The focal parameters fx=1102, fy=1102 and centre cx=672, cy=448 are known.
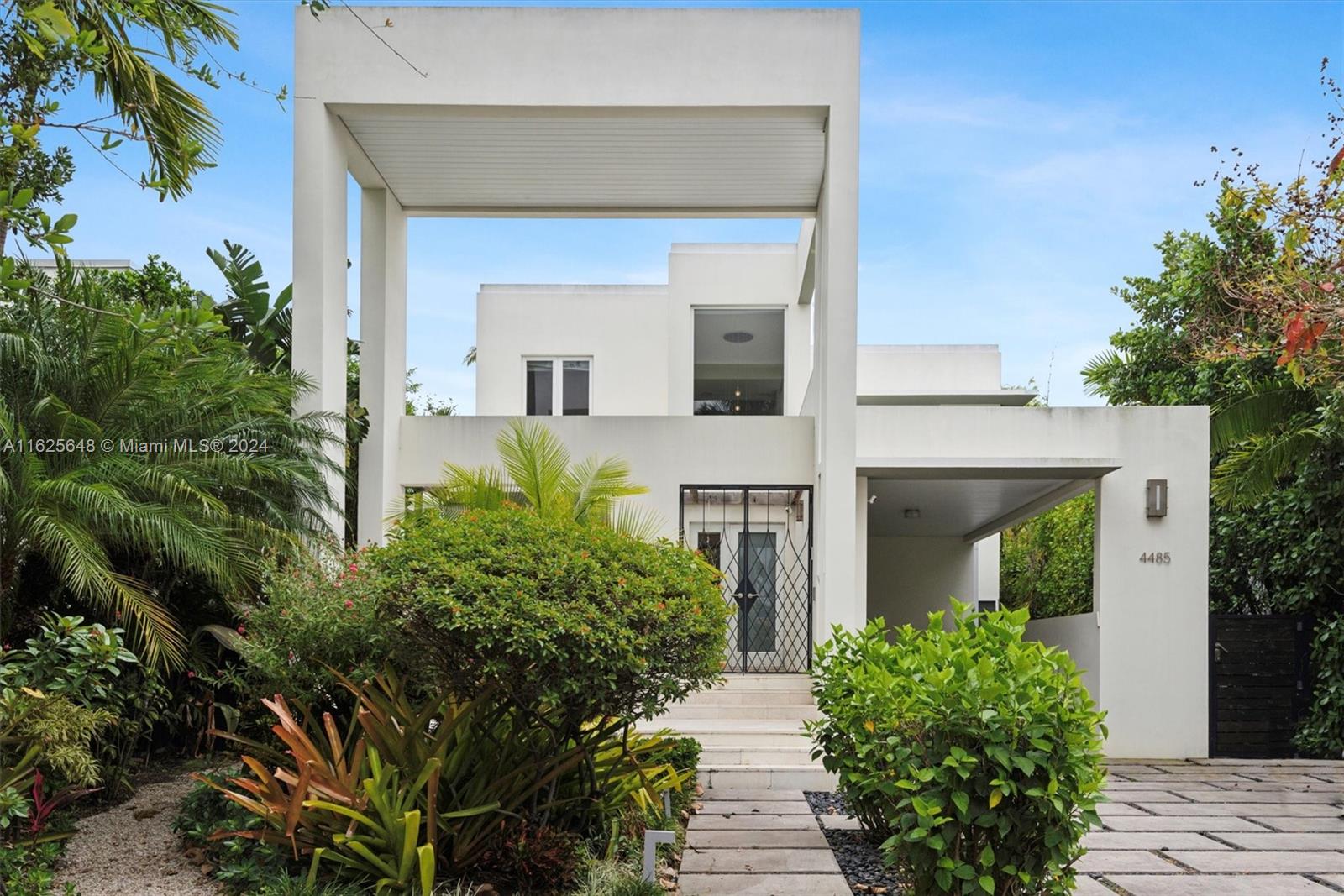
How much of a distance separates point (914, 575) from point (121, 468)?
15589mm

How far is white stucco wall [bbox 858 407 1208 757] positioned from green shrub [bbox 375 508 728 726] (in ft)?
21.2

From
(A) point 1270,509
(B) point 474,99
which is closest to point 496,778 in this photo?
(B) point 474,99

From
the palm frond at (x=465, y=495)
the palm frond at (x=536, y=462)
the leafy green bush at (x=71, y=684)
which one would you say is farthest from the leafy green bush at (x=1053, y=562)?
the leafy green bush at (x=71, y=684)

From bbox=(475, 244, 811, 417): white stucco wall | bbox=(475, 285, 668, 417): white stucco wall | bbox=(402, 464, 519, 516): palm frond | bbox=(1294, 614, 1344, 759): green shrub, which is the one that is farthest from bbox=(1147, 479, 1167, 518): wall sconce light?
bbox=(475, 285, 668, 417): white stucco wall

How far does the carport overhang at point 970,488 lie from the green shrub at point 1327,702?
11.0 ft

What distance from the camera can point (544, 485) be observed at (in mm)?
12109

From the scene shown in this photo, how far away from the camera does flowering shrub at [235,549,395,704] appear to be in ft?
23.4

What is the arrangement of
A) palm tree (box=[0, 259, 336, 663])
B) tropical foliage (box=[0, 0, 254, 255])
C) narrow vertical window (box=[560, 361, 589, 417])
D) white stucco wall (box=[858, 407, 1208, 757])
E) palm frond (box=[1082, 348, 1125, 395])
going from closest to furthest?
tropical foliage (box=[0, 0, 254, 255])
palm tree (box=[0, 259, 336, 663])
white stucco wall (box=[858, 407, 1208, 757])
palm frond (box=[1082, 348, 1125, 395])
narrow vertical window (box=[560, 361, 589, 417])

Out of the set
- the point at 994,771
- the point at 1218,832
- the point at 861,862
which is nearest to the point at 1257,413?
the point at 1218,832

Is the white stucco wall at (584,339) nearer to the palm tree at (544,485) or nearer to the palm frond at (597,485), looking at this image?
the palm tree at (544,485)

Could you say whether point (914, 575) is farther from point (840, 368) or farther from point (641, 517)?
point (840, 368)

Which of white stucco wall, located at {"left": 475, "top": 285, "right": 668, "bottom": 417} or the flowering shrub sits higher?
white stucco wall, located at {"left": 475, "top": 285, "right": 668, "bottom": 417}

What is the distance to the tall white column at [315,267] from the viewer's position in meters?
11.4

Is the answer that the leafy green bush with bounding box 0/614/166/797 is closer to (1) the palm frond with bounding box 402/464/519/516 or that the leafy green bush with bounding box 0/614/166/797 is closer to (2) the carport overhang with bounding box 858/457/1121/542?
(1) the palm frond with bounding box 402/464/519/516
